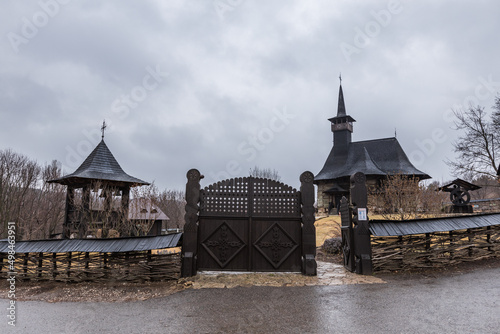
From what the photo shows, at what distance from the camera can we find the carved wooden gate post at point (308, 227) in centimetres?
754

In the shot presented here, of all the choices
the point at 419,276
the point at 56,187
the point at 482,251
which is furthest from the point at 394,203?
the point at 56,187

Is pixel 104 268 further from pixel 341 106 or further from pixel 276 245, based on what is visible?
pixel 341 106

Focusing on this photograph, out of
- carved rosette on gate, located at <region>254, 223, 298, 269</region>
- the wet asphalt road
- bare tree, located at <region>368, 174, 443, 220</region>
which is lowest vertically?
the wet asphalt road

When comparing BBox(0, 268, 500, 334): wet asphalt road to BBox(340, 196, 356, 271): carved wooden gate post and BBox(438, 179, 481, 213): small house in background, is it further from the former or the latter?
BBox(438, 179, 481, 213): small house in background

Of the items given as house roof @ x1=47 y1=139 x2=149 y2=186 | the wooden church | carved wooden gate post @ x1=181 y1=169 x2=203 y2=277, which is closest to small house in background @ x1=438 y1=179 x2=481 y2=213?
the wooden church

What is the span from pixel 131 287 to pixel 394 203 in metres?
13.5

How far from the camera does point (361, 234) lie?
7.70 m

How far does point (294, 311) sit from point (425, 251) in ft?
15.6

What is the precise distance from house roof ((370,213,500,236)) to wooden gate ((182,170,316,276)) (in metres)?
1.68

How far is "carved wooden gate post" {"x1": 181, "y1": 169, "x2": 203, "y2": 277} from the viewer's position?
7.41 metres

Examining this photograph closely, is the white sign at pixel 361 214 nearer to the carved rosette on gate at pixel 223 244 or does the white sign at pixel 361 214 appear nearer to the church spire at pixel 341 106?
the carved rosette on gate at pixel 223 244

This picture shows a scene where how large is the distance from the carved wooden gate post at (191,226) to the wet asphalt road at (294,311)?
42.3 inches

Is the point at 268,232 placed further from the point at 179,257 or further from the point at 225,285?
the point at 179,257

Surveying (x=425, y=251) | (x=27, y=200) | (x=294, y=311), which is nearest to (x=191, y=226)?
(x=294, y=311)
